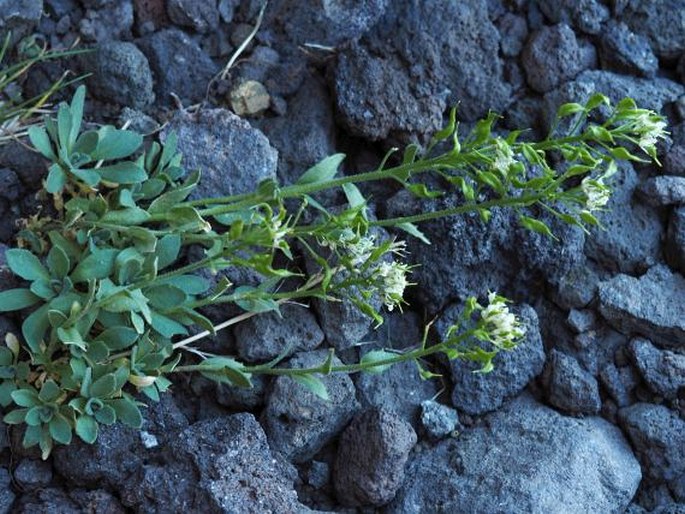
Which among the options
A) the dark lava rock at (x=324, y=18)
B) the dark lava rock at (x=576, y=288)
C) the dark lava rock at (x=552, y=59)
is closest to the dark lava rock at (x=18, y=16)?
the dark lava rock at (x=324, y=18)

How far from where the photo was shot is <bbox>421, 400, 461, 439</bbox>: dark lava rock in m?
3.31

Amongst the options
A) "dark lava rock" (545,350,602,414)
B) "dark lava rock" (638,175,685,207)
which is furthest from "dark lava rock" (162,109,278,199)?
"dark lava rock" (638,175,685,207)

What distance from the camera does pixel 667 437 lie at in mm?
3314

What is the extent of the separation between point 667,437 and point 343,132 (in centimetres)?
150

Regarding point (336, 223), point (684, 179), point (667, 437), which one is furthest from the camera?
point (684, 179)

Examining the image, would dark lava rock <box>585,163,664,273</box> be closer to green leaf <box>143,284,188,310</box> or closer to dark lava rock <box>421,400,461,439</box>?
dark lava rock <box>421,400,461,439</box>

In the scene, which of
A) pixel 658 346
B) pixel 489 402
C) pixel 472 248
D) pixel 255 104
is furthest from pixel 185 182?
pixel 658 346

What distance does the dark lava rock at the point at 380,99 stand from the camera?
11.3ft

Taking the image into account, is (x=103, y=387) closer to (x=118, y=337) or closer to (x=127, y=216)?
(x=118, y=337)

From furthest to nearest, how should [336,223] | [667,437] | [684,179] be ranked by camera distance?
[684,179] → [667,437] → [336,223]

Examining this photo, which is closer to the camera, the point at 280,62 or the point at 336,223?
the point at 336,223

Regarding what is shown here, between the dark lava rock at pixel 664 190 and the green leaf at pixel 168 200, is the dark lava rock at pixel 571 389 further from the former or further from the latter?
the green leaf at pixel 168 200

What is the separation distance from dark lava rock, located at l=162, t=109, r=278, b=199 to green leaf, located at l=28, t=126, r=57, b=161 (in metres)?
0.42

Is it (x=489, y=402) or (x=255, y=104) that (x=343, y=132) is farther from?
(x=489, y=402)
